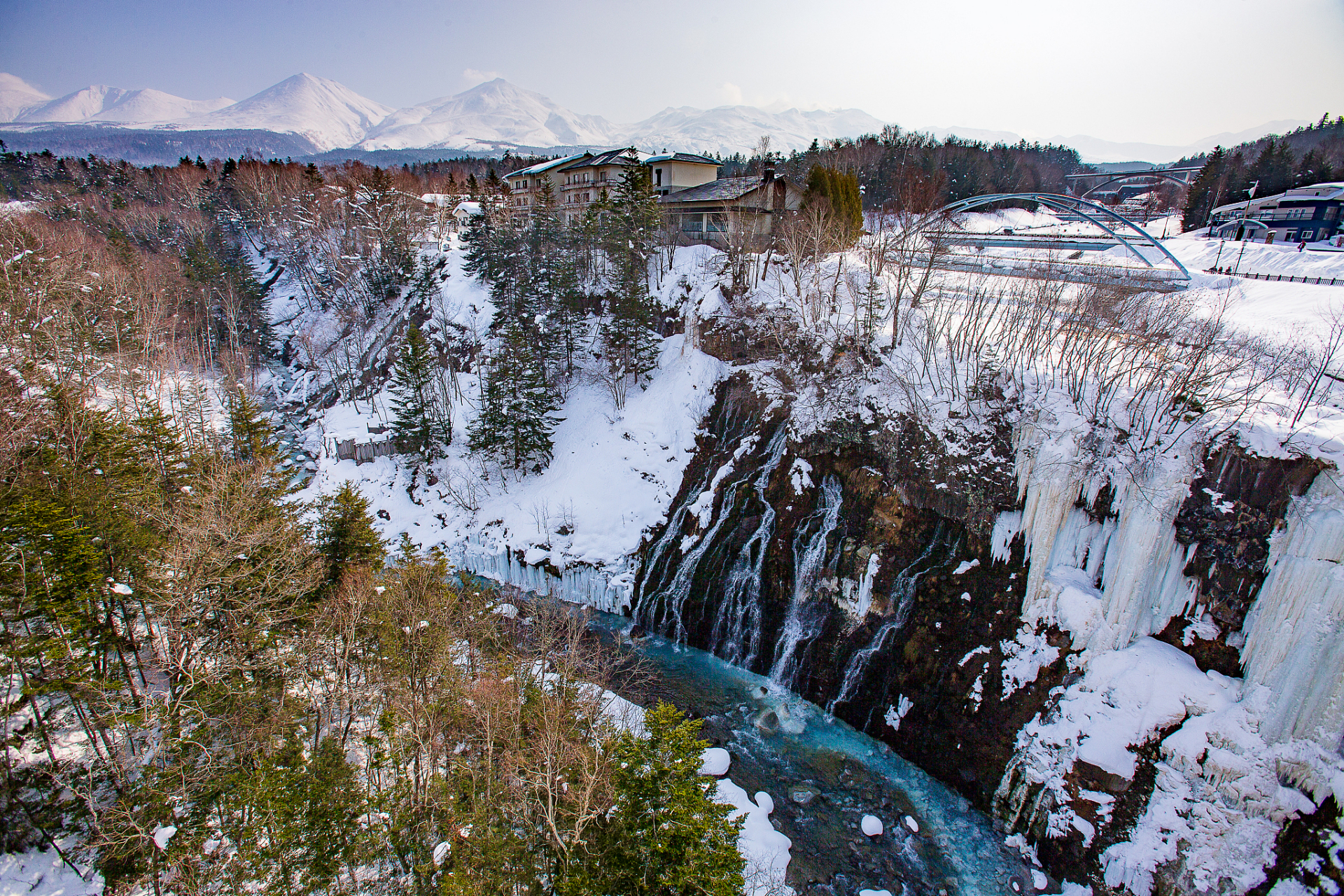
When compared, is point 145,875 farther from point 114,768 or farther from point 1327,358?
point 1327,358

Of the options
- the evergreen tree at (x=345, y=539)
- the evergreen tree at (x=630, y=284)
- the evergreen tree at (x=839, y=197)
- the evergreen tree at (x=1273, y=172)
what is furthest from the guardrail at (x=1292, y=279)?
the evergreen tree at (x=345, y=539)

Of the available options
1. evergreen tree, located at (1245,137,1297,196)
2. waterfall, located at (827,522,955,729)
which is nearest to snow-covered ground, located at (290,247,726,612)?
waterfall, located at (827,522,955,729)

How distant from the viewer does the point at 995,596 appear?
21.1 m

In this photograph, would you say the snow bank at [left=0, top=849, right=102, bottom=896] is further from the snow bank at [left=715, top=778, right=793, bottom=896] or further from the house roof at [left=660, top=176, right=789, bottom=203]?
the house roof at [left=660, top=176, right=789, bottom=203]

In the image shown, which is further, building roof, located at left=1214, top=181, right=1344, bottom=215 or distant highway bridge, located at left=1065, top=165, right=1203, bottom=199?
distant highway bridge, located at left=1065, top=165, right=1203, bottom=199

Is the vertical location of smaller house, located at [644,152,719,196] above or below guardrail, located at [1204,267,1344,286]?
above

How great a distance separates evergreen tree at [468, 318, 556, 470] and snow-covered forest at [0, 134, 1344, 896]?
0.39 metres

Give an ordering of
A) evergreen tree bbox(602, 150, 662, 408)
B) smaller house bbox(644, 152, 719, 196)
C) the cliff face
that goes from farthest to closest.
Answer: smaller house bbox(644, 152, 719, 196), evergreen tree bbox(602, 150, 662, 408), the cliff face

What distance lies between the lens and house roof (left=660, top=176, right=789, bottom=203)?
4450 centimetres

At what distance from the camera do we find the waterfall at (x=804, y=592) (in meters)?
24.7

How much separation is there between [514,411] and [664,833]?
2678cm

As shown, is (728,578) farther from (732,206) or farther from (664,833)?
(732,206)

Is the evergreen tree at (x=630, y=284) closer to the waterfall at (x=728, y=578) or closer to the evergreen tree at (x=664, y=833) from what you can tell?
the waterfall at (x=728, y=578)

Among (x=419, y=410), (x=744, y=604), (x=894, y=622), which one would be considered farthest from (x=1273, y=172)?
(x=419, y=410)
